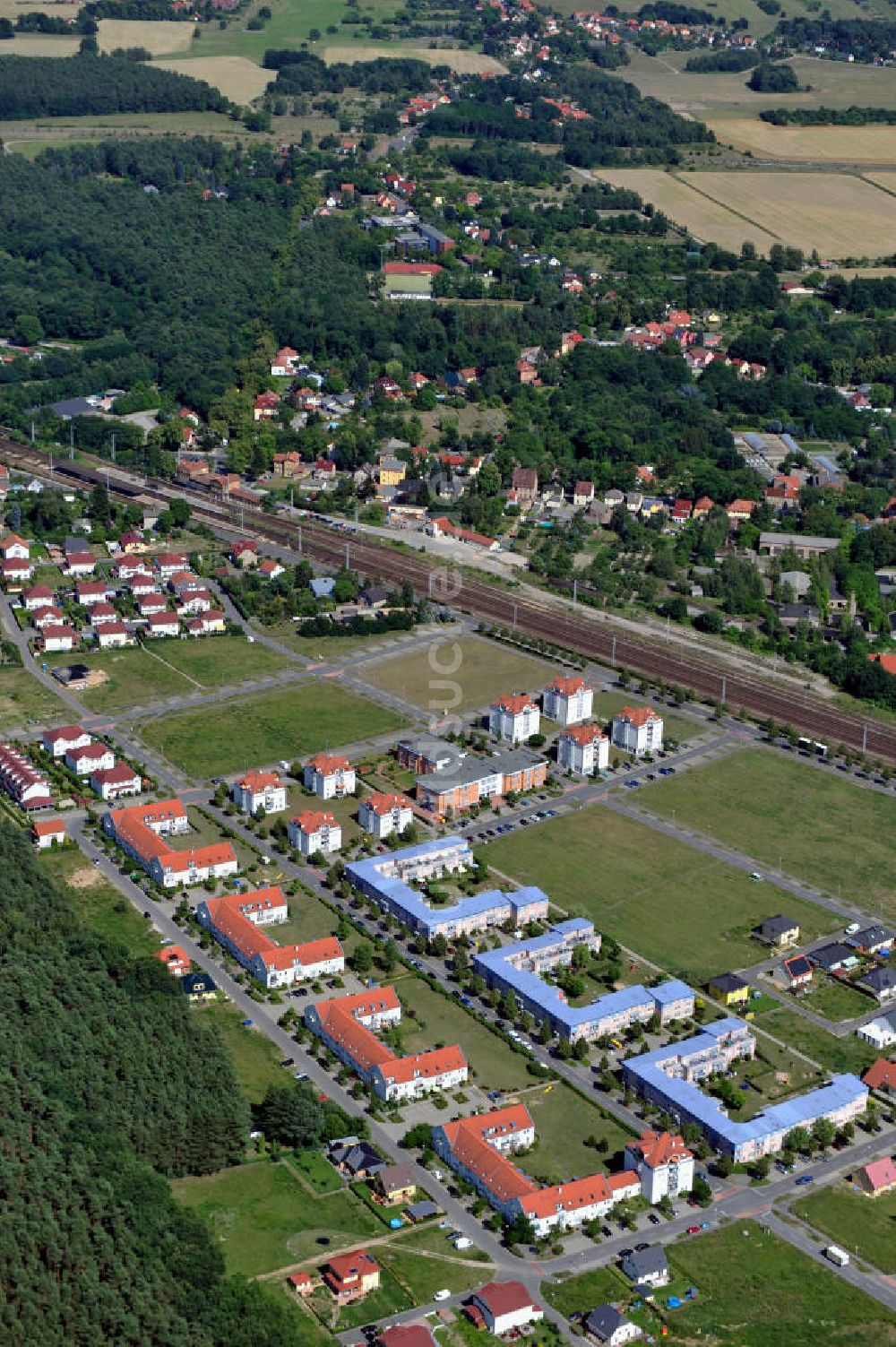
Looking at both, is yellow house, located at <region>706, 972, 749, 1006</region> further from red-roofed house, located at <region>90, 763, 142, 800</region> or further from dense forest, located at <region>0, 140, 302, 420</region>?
dense forest, located at <region>0, 140, 302, 420</region>

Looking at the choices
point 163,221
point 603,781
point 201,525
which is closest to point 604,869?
point 603,781

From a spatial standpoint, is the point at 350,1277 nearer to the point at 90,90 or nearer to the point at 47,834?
the point at 47,834

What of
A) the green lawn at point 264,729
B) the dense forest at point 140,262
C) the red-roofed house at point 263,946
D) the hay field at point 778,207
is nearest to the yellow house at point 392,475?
the dense forest at point 140,262

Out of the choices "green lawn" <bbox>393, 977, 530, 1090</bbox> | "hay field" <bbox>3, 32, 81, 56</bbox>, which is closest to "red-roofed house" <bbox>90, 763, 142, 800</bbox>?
"green lawn" <bbox>393, 977, 530, 1090</bbox>

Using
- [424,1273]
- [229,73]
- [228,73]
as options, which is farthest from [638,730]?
[228,73]

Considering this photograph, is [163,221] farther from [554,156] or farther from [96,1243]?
[96,1243]

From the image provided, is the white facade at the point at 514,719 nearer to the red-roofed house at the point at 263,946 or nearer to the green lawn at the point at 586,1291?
the red-roofed house at the point at 263,946
